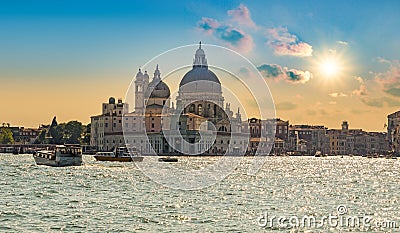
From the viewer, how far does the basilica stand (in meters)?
86.4

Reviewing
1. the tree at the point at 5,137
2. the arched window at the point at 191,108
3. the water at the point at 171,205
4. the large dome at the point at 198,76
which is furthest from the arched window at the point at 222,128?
the water at the point at 171,205

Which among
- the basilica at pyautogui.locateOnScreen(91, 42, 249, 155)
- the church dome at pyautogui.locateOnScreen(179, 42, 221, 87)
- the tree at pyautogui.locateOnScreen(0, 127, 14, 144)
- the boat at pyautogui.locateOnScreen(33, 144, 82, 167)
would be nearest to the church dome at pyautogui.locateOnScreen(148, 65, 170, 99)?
the basilica at pyautogui.locateOnScreen(91, 42, 249, 155)

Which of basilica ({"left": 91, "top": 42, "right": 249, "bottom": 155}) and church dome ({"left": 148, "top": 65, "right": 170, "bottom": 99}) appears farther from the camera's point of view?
church dome ({"left": 148, "top": 65, "right": 170, "bottom": 99})

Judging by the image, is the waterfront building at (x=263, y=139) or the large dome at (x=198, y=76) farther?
the waterfront building at (x=263, y=139)

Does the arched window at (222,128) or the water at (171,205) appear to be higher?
the arched window at (222,128)

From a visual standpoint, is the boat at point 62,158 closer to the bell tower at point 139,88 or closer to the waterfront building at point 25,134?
the bell tower at point 139,88

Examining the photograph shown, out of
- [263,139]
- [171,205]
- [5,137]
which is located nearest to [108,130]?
[263,139]

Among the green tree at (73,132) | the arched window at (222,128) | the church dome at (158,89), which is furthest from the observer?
the green tree at (73,132)

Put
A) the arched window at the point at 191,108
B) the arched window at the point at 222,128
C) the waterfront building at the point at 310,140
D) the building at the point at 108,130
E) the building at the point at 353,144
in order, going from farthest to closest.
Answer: the building at the point at 353,144 < the waterfront building at the point at 310,140 < the arched window at the point at 191,108 < the arched window at the point at 222,128 < the building at the point at 108,130

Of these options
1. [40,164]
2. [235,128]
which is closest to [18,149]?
[235,128]

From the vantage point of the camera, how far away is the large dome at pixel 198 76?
94688mm

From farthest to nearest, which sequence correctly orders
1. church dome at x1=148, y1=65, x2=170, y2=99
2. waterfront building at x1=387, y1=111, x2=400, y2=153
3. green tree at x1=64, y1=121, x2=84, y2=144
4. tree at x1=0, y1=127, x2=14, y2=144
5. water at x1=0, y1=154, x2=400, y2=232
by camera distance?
1. waterfront building at x1=387, y1=111, x2=400, y2=153
2. tree at x1=0, y1=127, x2=14, y2=144
3. green tree at x1=64, y1=121, x2=84, y2=144
4. church dome at x1=148, y1=65, x2=170, y2=99
5. water at x1=0, y1=154, x2=400, y2=232

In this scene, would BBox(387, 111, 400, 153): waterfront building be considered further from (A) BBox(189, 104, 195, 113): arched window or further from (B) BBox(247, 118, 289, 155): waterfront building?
(A) BBox(189, 104, 195, 113): arched window

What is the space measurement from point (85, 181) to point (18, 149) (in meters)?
→ 67.3
